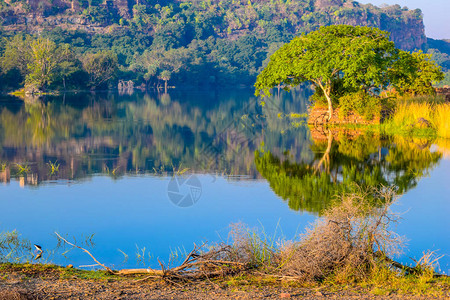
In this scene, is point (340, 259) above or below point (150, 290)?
above

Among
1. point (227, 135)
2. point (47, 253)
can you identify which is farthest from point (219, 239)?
point (227, 135)

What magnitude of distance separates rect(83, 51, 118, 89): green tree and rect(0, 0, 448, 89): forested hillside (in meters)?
0.26

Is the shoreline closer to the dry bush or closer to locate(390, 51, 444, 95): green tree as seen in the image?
the dry bush

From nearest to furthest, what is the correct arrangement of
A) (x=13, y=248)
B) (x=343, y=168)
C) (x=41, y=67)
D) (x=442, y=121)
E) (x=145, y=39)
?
(x=13, y=248) → (x=343, y=168) → (x=442, y=121) → (x=41, y=67) → (x=145, y=39)

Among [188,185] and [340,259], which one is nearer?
[340,259]

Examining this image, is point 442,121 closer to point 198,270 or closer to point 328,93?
point 328,93

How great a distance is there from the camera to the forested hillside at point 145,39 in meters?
95.1

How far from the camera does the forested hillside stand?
95.1 m

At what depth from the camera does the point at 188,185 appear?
49.7 ft

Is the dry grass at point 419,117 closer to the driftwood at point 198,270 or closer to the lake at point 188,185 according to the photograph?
the lake at point 188,185

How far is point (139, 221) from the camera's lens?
1134 cm

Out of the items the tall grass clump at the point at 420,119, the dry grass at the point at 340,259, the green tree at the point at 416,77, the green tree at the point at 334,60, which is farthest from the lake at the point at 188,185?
the green tree at the point at 416,77

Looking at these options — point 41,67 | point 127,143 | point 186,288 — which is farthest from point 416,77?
point 41,67

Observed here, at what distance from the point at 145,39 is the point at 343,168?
136 metres
